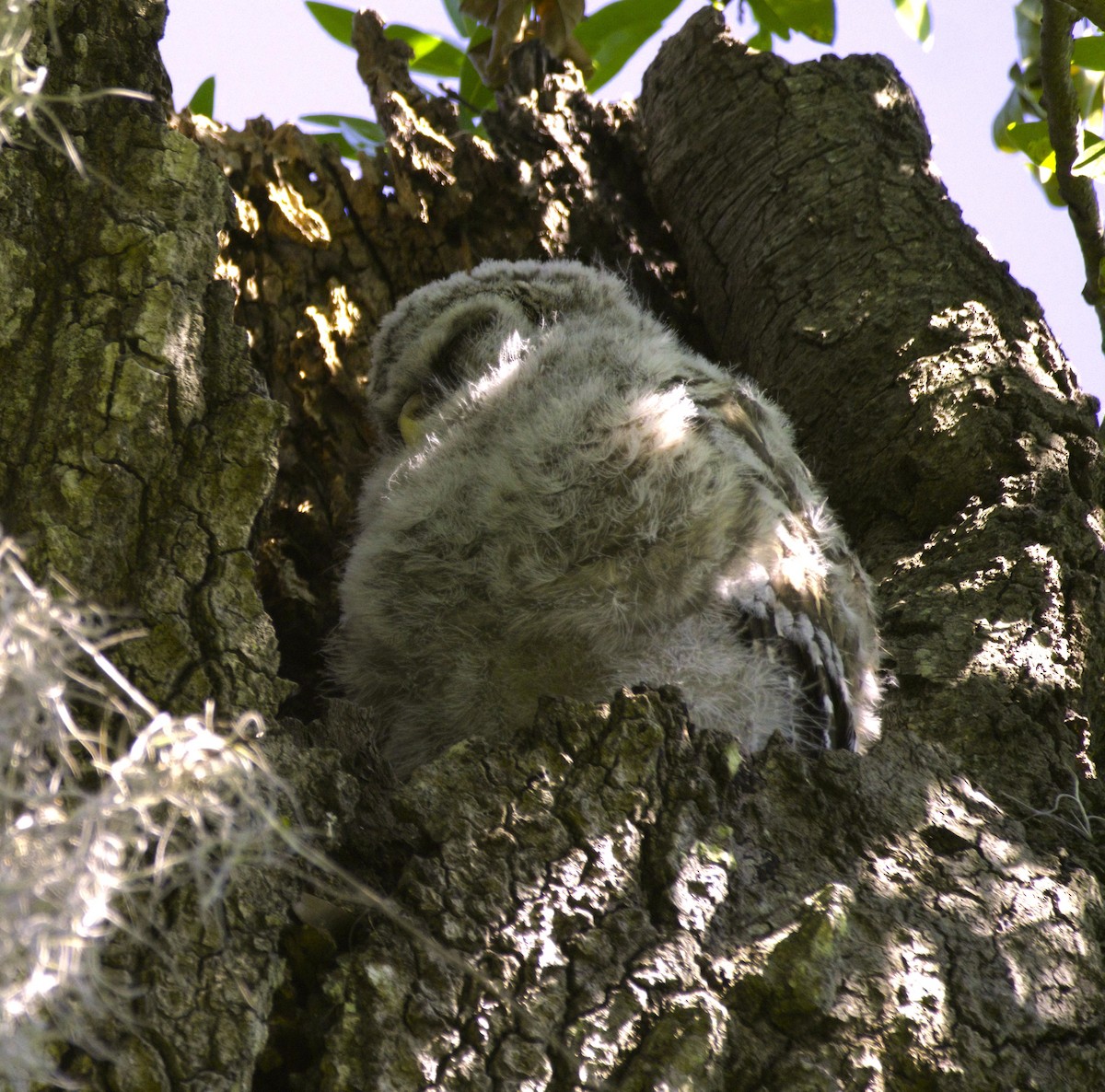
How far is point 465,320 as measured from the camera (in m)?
2.19

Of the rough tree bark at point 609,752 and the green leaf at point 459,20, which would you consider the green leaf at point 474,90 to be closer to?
the green leaf at point 459,20

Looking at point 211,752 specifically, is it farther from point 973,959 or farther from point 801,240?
point 801,240

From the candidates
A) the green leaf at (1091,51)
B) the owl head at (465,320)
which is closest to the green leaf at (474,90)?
the owl head at (465,320)

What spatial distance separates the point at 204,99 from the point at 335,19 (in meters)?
0.39

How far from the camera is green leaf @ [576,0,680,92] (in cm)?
314

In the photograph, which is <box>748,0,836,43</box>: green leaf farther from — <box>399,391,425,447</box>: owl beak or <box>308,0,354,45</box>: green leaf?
<box>399,391,425,447</box>: owl beak

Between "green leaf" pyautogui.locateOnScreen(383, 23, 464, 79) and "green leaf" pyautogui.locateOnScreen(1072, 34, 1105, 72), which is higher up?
"green leaf" pyautogui.locateOnScreen(1072, 34, 1105, 72)

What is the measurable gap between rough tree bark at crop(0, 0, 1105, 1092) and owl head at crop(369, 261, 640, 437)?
0.88 feet

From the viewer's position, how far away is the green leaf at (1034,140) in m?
2.75

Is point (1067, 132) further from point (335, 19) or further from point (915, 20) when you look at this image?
point (335, 19)

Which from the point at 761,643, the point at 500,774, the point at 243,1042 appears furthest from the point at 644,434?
the point at 243,1042

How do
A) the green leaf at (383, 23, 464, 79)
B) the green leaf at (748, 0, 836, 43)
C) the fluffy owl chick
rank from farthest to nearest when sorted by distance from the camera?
the green leaf at (383, 23, 464, 79) → the green leaf at (748, 0, 836, 43) → the fluffy owl chick

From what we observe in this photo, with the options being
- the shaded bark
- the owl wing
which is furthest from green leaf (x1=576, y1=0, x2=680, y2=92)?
the shaded bark

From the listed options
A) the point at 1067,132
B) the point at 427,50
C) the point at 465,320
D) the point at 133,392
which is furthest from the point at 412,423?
the point at 427,50
